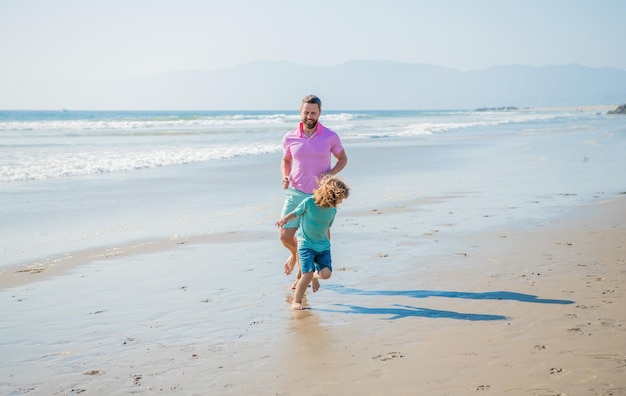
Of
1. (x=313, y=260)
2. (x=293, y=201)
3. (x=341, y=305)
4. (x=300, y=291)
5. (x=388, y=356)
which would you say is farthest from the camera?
(x=293, y=201)

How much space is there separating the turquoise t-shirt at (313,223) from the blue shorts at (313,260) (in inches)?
1.6

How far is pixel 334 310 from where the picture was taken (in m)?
5.65

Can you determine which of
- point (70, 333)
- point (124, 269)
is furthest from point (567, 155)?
point (70, 333)

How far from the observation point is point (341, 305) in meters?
5.77

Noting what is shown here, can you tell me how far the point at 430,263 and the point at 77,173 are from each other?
12036 millimetres

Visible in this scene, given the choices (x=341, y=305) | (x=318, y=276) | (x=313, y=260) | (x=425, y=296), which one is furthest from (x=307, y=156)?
(x=425, y=296)

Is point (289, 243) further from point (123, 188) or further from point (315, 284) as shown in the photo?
point (123, 188)

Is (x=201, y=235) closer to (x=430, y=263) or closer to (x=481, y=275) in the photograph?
(x=430, y=263)

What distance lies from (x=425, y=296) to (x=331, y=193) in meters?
1.29

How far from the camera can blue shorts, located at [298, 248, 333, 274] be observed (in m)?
5.79

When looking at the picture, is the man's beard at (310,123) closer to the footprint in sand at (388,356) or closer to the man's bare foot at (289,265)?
the man's bare foot at (289,265)

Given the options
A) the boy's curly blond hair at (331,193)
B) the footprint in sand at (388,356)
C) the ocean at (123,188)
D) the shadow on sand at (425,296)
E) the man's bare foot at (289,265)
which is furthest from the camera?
the ocean at (123,188)

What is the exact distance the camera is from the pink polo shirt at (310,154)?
6168 millimetres

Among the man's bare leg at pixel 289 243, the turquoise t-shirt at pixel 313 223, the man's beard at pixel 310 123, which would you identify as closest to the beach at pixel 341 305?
the man's bare leg at pixel 289 243
